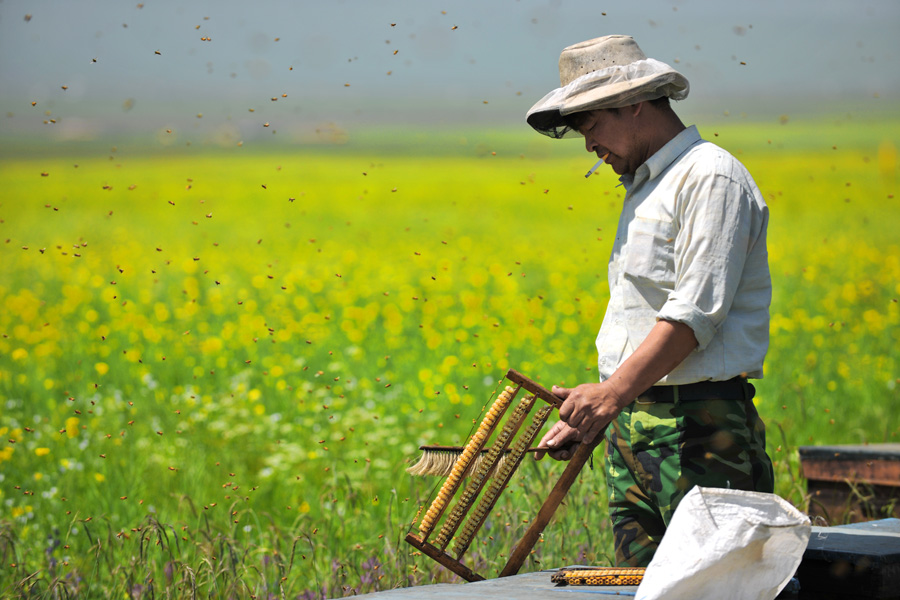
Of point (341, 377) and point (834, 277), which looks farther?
point (834, 277)

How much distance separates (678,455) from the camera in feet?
7.70

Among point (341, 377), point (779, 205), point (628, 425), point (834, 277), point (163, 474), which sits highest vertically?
point (628, 425)

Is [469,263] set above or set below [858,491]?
below

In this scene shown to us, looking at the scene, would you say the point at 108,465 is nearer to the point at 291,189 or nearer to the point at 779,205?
the point at 779,205

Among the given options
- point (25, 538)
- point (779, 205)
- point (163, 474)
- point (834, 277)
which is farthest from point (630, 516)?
point (779, 205)

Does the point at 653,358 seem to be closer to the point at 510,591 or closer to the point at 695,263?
the point at 695,263

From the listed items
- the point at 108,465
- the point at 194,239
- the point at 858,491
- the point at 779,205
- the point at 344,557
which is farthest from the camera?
the point at 779,205

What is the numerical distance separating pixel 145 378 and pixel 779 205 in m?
14.9

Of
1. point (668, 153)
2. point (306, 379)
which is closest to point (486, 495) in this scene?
point (668, 153)

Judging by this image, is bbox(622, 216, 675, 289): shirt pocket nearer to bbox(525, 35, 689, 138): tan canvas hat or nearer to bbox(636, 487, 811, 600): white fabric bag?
bbox(525, 35, 689, 138): tan canvas hat

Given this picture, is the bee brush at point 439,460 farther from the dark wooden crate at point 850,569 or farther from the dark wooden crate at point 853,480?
the dark wooden crate at point 853,480

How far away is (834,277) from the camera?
10.8 meters

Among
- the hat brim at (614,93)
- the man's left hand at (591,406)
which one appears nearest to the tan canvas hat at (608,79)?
the hat brim at (614,93)

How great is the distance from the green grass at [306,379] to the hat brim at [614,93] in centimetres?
56
